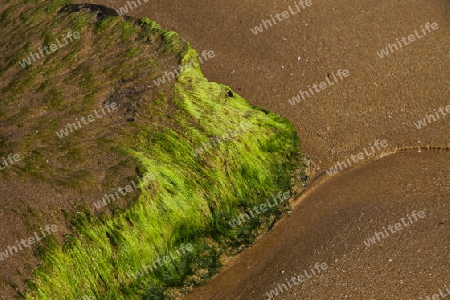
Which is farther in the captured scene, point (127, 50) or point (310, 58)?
point (310, 58)

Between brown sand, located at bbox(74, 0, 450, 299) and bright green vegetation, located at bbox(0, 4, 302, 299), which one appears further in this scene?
brown sand, located at bbox(74, 0, 450, 299)

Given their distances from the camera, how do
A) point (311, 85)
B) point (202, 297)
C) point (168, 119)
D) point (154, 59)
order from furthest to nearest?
1. point (311, 85)
2. point (154, 59)
3. point (168, 119)
4. point (202, 297)

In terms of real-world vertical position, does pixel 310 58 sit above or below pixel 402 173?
above

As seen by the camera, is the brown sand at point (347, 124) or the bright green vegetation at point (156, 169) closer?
the bright green vegetation at point (156, 169)

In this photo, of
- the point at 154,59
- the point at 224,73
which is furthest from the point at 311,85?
the point at 154,59

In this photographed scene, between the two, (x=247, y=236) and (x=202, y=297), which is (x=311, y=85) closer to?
(x=247, y=236)
